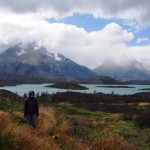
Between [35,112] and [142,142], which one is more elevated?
[35,112]

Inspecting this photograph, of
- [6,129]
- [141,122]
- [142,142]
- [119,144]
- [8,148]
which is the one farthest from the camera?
[141,122]

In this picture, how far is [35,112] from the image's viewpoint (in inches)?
813

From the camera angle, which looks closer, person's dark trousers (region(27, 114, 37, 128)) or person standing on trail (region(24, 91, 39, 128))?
person standing on trail (region(24, 91, 39, 128))

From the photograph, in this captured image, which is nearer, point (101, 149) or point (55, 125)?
point (101, 149)

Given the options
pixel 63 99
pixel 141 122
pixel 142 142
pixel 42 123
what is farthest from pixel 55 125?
pixel 63 99

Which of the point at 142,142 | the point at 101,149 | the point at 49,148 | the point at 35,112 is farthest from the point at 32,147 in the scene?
the point at 142,142

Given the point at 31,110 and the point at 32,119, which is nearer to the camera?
the point at 31,110

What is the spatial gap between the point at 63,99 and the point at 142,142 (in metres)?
60.0

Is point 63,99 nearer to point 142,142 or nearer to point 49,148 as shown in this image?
point 142,142

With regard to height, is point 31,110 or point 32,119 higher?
point 31,110

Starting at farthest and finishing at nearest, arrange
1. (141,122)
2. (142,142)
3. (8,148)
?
(141,122), (142,142), (8,148)

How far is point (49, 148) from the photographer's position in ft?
43.2

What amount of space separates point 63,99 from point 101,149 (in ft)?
223

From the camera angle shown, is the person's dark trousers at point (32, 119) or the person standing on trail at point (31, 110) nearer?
the person standing on trail at point (31, 110)
